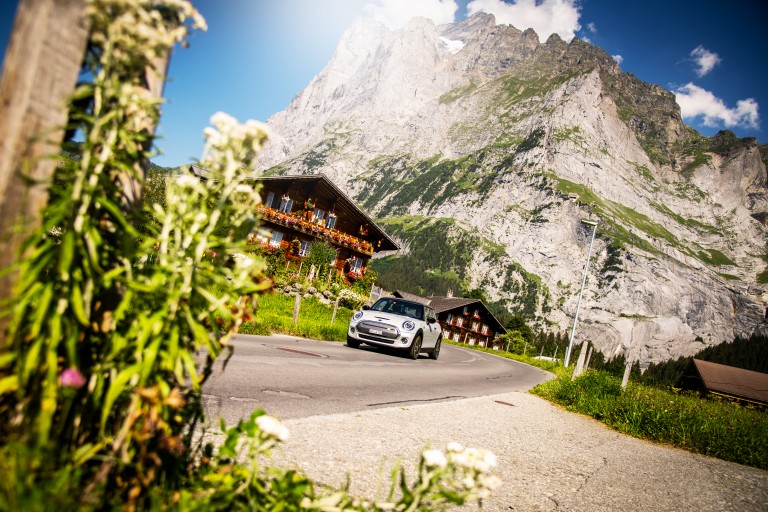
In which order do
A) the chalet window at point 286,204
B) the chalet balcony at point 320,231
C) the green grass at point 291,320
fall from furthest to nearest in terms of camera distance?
the chalet window at point 286,204, the chalet balcony at point 320,231, the green grass at point 291,320

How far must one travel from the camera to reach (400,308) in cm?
1495

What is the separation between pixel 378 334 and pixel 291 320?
3810mm

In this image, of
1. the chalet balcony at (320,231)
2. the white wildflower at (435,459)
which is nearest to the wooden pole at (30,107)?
the white wildflower at (435,459)

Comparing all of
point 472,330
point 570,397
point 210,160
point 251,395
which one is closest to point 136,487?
point 210,160

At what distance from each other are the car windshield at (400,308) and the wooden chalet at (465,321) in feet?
168

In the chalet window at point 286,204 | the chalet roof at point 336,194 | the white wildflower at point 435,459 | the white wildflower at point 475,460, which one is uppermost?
the chalet roof at point 336,194

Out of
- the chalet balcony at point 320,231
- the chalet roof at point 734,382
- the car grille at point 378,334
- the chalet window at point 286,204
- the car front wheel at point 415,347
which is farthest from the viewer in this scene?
the chalet roof at point 734,382

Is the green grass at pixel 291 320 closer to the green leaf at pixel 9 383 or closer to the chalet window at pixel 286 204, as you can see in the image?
the green leaf at pixel 9 383

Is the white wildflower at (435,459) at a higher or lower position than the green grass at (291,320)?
higher

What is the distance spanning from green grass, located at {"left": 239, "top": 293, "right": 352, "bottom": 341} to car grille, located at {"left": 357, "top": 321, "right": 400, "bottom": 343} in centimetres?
193

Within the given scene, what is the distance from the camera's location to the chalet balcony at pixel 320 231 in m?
33.0

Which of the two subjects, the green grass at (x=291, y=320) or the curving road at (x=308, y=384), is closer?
the curving road at (x=308, y=384)

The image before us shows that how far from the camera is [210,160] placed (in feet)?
5.53

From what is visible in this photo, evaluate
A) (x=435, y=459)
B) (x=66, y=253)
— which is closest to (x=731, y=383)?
(x=435, y=459)
